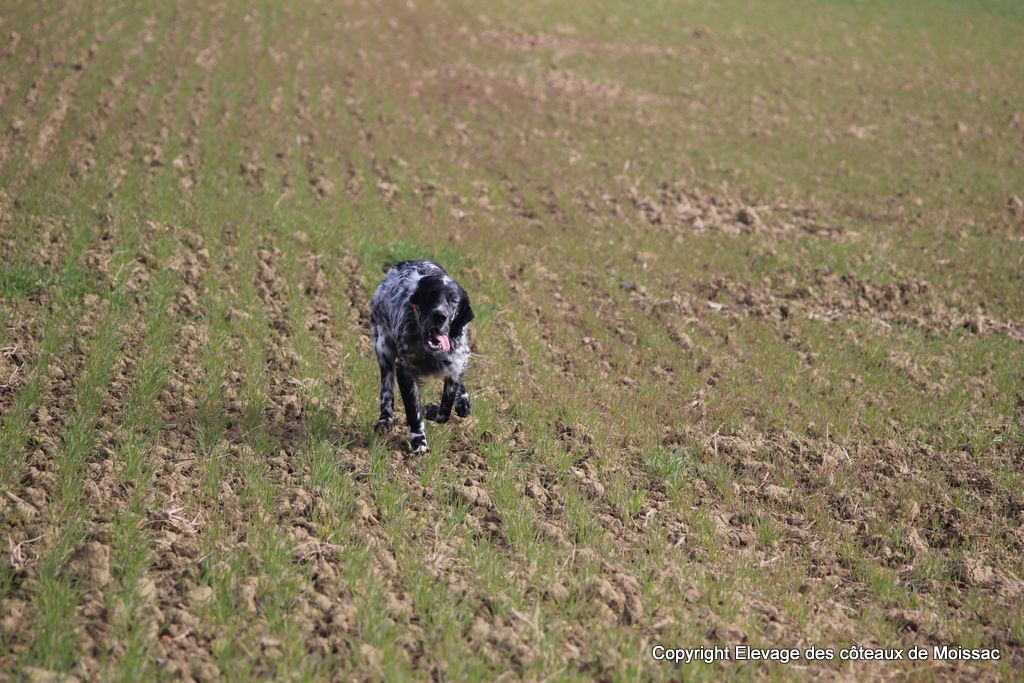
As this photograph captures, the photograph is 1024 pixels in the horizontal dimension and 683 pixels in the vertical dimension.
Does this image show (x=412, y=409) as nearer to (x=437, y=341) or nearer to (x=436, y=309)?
(x=437, y=341)

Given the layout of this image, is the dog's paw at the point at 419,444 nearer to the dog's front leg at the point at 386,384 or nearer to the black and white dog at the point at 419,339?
the black and white dog at the point at 419,339

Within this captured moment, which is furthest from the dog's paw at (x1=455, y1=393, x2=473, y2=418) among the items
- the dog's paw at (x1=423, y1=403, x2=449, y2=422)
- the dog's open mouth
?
the dog's open mouth

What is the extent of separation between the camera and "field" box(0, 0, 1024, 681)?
626 cm

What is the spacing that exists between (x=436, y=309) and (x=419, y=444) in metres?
1.29

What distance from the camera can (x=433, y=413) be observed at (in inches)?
351

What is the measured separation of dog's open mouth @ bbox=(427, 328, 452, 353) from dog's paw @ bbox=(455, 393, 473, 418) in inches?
37.7

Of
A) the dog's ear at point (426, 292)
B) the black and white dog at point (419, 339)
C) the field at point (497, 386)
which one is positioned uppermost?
the dog's ear at point (426, 292)

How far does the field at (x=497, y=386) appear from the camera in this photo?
6.26 meters

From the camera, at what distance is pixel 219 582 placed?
20.4ft

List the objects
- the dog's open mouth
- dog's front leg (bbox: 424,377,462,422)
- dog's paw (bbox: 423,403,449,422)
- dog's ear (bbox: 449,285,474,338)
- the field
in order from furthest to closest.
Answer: dog's paw (bbox: 423,403,449,422), dog's front leg (bbox: 424,377,462,422), dog's ear (bbox: 449,285,474,338), the dog's open mouth, the field

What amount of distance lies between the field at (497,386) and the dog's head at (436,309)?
1.07 m

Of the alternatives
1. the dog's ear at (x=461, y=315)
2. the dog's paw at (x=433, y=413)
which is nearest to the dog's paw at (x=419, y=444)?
the dog's paw at (x=433, y=413)

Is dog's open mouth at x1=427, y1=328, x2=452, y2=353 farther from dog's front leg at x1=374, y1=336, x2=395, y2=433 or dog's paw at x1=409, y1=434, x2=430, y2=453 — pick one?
dog's front leg at x1=374, y1=336, x2=395, y2=433

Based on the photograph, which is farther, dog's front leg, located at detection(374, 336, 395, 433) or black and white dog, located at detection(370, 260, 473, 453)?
dog's front leg, located at detection(374, 336, 395, 433)
